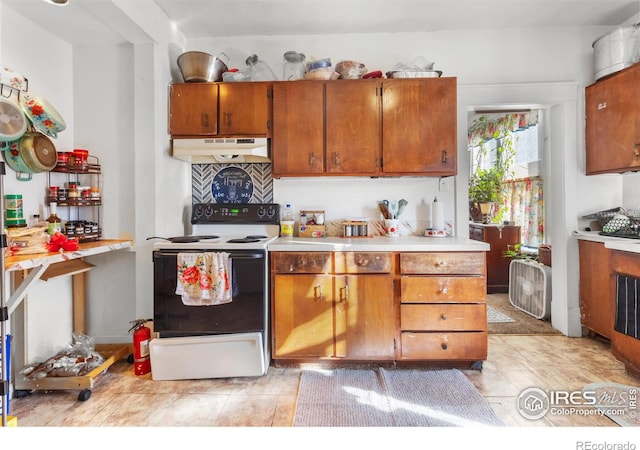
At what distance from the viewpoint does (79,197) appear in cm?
245

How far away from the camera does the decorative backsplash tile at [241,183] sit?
295cm

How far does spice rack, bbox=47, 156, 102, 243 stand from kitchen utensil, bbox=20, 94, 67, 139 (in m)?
0.22

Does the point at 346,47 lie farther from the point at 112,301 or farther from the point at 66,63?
the point at 112,301

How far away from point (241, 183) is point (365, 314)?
155 cm

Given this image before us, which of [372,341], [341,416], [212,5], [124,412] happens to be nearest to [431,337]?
[372,341]

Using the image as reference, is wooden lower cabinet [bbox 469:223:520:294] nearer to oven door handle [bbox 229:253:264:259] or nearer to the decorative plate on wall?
the decorative plate on wall

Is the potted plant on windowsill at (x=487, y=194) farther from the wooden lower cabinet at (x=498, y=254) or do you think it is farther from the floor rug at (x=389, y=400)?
the floor rug at (x=389, y=400)

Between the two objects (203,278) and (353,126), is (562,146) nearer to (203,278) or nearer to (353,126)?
(353,126)

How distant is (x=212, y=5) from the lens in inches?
98.9

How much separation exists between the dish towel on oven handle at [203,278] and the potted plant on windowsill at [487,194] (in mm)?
3869

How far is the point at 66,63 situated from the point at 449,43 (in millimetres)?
3145

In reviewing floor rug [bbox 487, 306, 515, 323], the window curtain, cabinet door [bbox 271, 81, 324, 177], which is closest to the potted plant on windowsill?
the window curtain

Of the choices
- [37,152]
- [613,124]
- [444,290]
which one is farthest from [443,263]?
[37,152]

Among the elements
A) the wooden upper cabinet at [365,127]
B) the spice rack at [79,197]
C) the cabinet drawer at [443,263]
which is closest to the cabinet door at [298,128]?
the wooden upper cabinet at [365,127]
